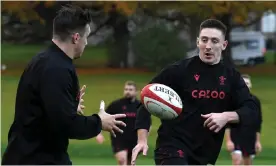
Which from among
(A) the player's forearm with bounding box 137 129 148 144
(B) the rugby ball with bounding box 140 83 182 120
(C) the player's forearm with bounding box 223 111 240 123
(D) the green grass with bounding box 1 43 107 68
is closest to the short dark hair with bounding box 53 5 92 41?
(B) the rugby ball with bounding box 140 83 182 120

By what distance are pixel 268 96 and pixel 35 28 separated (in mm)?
17511

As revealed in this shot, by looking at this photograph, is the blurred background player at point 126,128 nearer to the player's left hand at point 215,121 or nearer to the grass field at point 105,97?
the grass field at point 105,97

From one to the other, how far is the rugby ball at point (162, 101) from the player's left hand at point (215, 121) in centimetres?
42

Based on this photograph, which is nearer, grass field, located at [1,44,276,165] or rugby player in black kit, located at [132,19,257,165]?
rugby player in black kit, located at [132,19,257,165]

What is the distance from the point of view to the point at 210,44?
7.64 meters

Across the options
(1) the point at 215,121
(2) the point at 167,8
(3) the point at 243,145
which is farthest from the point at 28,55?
(1) the point at 215,121

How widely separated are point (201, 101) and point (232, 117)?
17.7 inches

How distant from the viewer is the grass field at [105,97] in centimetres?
1872

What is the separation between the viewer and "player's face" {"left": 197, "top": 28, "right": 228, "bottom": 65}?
7645mm

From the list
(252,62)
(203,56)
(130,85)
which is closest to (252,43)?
(252,62)

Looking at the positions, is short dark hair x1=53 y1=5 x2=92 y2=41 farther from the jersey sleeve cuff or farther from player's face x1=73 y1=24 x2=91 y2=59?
the jersey sleeve cuff

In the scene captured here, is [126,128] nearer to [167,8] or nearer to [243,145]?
[243,145]

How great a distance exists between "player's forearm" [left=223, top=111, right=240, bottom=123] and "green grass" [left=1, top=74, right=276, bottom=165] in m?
9.44

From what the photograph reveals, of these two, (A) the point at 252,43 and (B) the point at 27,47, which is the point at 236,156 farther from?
(B) the point at 27,47
